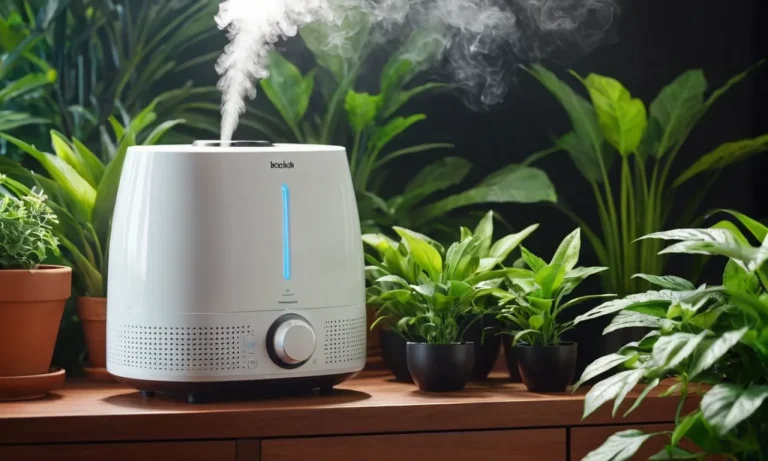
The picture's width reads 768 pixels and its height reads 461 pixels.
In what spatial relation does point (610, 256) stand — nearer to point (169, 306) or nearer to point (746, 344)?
point (746, 344)

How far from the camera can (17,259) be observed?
159cm

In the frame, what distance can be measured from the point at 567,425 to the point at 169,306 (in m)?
0.59

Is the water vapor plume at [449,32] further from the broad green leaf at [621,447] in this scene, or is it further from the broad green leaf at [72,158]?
the broad green leaf at [621,447]

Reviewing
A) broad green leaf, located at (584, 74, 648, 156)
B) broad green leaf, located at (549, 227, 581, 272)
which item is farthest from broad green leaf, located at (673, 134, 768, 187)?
broad green leaf, located at (549, 227, 581, 272)

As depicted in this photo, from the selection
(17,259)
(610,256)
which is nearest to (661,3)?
(610,256)

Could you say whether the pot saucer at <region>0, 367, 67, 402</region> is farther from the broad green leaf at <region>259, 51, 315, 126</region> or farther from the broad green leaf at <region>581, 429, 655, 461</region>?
the broad green leaf at <region>581, 429, 655, 461</region>

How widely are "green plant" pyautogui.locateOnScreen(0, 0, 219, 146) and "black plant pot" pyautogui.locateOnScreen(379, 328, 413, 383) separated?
54cm

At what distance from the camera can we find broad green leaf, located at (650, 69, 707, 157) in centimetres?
193

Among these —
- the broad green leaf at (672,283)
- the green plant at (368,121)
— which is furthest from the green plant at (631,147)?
the broad green leaf at (672,283)

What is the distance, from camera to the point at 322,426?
1.48m

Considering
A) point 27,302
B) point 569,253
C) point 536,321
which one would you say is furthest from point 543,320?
point 27,302

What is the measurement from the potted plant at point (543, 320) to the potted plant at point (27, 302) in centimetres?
67

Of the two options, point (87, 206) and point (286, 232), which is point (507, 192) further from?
point (87, 206)

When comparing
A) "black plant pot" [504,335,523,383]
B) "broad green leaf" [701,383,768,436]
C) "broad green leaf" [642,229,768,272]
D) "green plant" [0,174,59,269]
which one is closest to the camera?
"broad green leaf" [701,383,768,436]
